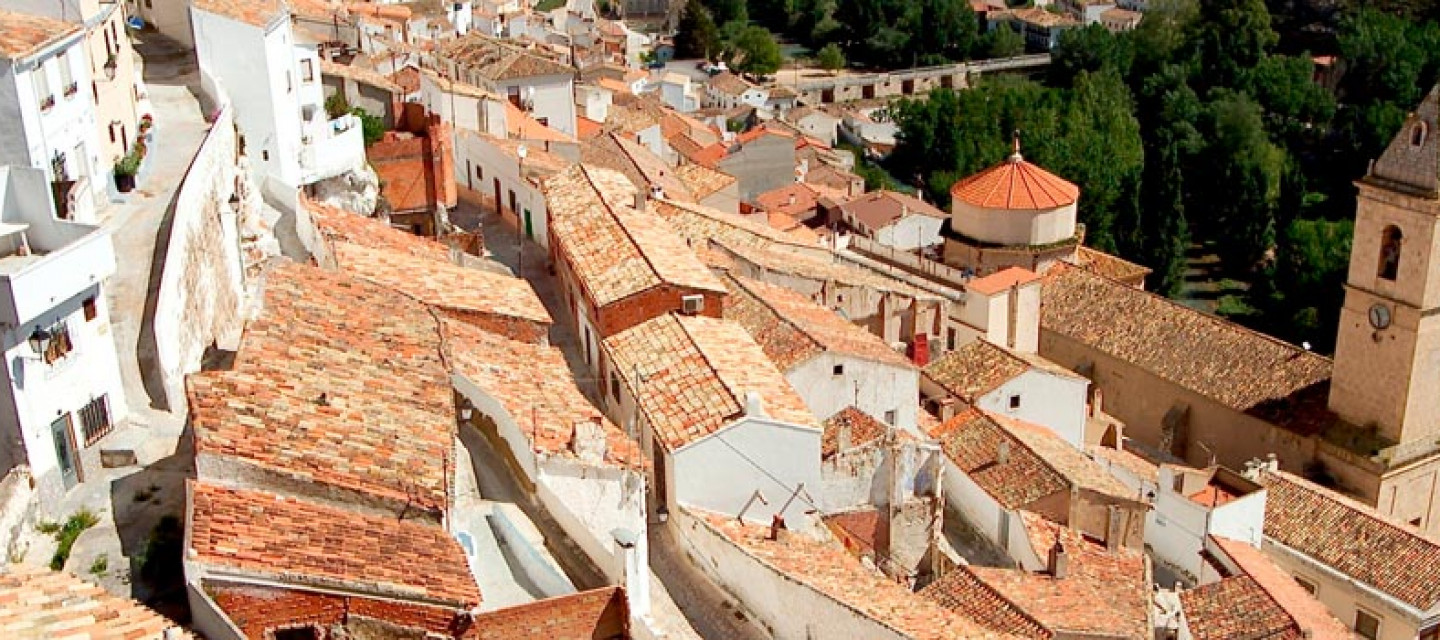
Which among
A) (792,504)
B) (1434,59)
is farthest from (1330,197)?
(792,504)

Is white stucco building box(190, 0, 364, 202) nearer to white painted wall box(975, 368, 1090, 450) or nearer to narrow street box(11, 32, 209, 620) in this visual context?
narrow street box(11, 32, 209, 620)

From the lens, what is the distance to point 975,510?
2022 centimetres

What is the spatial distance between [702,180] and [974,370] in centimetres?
1143

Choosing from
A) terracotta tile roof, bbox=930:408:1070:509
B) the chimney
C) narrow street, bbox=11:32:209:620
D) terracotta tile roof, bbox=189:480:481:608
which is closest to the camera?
terracotta tile roof, bbox=189:480:481:608

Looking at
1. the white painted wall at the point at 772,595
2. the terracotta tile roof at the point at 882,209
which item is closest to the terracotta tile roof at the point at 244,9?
the white painted wall at the point at 772,595

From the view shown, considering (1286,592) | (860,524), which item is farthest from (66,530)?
(1286,592)

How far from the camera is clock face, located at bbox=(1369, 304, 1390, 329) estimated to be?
2577cm

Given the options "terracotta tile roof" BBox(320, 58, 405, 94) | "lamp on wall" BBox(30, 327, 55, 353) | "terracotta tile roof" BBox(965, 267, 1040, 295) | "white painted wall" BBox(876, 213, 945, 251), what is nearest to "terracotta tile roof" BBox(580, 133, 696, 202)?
"terracotta tile roof" BBox(320, 58, 405, 94)

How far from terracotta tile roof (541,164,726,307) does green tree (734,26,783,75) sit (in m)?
50.4

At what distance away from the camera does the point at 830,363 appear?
63.2 feet

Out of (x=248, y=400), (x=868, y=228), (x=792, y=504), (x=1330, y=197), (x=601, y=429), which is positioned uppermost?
(x=248, y=400)

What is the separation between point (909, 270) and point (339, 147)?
1200cm

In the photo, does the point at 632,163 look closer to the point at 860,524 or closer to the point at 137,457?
the point at 860,524

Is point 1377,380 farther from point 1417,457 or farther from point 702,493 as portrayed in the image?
point 702,493
